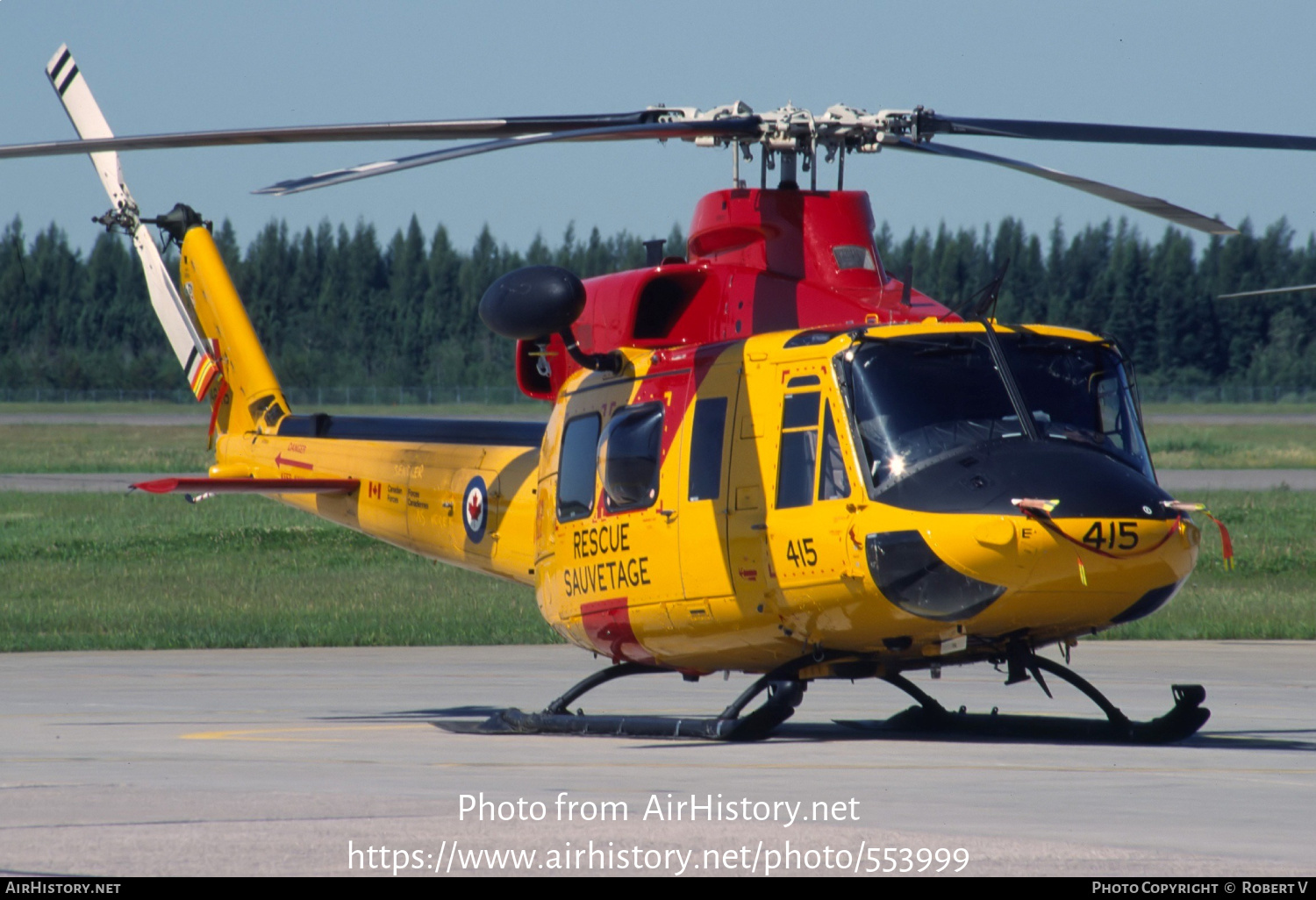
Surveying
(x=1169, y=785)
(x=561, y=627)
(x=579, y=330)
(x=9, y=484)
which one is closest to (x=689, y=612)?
(x=561, y=627)

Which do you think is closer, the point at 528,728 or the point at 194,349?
the point at 528,728

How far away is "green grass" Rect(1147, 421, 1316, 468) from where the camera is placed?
52312mm

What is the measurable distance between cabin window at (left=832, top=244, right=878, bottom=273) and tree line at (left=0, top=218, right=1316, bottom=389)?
7510 cm

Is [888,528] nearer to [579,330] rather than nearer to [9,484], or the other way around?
[579,330]

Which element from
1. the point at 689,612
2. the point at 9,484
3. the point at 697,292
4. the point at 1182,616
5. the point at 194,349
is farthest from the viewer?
the point at 9,484

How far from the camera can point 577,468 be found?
35.5 ft

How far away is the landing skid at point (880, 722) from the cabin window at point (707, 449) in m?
1.13

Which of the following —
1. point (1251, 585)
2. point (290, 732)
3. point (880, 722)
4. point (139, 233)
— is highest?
point (139, 233)

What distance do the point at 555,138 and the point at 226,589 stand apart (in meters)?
16.0

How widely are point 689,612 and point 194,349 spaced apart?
789 centimetres

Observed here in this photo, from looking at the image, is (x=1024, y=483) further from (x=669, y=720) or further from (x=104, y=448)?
(x=104, y=448)

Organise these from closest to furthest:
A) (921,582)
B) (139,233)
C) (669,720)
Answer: (921,582)
(669,720)
(139,233)

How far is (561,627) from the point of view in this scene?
1120 centimetres

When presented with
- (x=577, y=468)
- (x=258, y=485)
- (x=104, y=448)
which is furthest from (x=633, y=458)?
(x=104, y=448)
